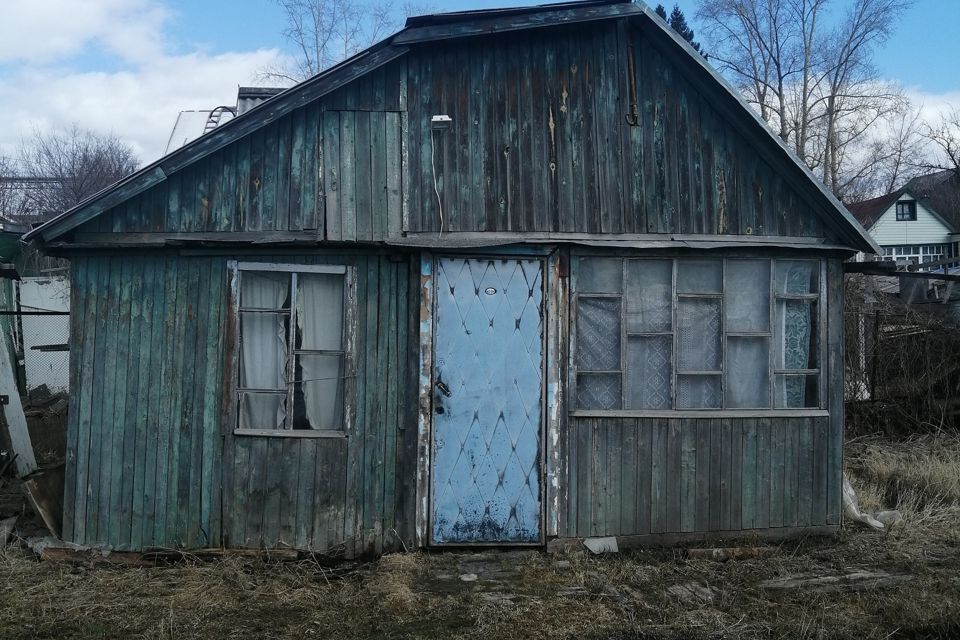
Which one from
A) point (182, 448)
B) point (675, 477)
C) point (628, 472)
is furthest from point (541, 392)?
point (182, 448)

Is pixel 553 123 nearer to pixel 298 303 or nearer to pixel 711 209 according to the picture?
pixel 711 209

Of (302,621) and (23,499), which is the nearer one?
(302,621)

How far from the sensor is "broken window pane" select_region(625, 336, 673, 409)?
22.9 ft

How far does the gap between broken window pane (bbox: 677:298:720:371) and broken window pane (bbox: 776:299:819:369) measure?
0.63 metres

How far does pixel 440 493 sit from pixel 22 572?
134 inches

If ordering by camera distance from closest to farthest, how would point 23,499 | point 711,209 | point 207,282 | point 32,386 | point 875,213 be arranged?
1. point 207,282
2. point 711,209
3. point 23,499
4. point 32,386
5. point 875,213

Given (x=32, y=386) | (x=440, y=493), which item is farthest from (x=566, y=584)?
(x=32, y=386)

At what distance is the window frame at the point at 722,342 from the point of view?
6891 millimetres

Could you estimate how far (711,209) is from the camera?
278 inches

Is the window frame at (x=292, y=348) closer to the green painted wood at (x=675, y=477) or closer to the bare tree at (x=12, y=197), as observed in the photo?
the green painted wood at (x=675, y=477)

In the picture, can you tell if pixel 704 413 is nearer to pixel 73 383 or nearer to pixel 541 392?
pixel 541 392

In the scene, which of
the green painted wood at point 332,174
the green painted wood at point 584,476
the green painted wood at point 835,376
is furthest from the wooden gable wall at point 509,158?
the green painted wood at point 584,476

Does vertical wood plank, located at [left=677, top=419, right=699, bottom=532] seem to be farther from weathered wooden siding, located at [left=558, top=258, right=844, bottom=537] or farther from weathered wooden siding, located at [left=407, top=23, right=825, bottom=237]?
weathered wooden siding, located at [left=407, top=23, right=825, bottom=237]

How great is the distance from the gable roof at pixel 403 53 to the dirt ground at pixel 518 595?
2775 mm
